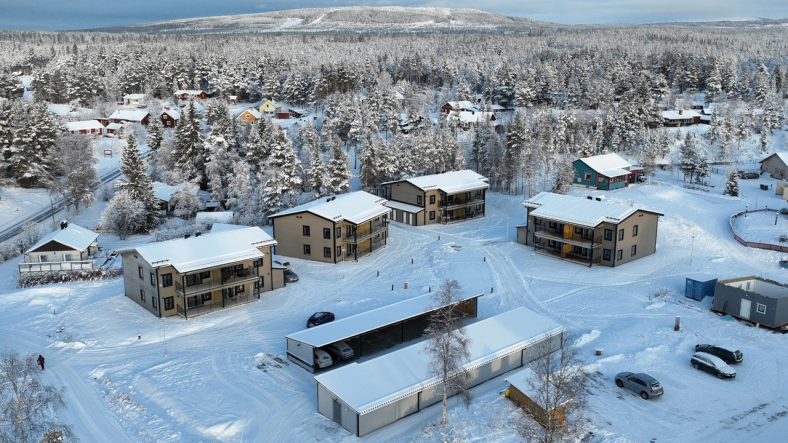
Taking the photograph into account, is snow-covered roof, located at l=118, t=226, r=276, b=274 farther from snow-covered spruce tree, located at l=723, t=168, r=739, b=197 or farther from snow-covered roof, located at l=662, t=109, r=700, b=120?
snow-covered roof, located at l=662, t=109, r=700, b=120

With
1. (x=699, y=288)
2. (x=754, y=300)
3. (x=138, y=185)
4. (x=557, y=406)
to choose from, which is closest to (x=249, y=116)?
(x=138, y=185)

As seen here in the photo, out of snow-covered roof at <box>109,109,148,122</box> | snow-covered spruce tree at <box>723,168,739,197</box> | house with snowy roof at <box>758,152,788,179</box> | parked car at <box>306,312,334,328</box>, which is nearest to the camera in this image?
parked car at <box>306,312,334,328</box>

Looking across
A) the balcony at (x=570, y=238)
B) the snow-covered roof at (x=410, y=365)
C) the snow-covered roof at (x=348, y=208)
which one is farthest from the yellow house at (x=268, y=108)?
the snow-covered roof at (x=410, y=365)

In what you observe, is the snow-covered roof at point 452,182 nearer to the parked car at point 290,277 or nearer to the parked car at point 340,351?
the parked car at point 290,277

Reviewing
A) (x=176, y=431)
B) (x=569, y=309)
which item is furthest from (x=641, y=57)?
(x=176, y=431)

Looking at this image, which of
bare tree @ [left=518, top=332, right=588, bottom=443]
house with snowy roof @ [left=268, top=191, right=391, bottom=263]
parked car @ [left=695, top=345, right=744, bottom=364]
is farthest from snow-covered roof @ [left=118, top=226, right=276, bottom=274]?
parked car @ [left=695, top=345, right=744, bottom=364]

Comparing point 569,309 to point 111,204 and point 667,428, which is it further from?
point 111,204
